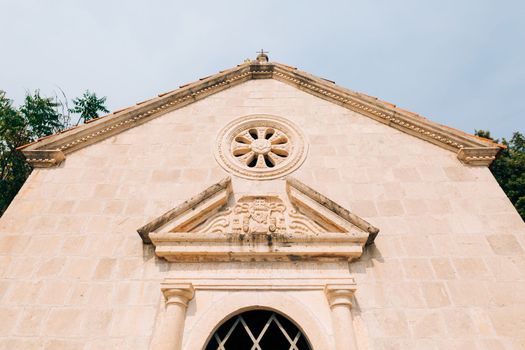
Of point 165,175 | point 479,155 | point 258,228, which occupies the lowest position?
point 258,228

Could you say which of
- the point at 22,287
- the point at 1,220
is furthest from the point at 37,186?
the point at 22,287

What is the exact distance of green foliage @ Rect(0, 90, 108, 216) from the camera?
49.1 ft

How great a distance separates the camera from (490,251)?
5168 mm

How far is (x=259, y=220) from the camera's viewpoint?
5539 millimetres

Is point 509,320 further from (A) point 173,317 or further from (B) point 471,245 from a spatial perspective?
(A) point 173,317

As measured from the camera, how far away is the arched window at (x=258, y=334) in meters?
4.62

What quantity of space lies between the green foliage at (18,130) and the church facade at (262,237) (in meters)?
11.0

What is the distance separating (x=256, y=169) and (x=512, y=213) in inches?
167

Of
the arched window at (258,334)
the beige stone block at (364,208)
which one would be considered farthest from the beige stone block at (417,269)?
the arched window at (258,334)

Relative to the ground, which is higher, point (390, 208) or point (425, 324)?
point (390, 208)

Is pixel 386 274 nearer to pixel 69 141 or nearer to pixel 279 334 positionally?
pixel 279 334

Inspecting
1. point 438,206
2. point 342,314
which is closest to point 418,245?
point 438,206

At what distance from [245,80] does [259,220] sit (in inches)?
157

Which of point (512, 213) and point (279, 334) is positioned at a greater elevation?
point (512, 213)
